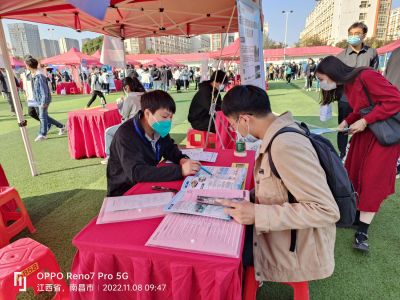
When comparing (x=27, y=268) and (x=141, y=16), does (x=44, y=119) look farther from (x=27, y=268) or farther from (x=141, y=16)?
(x=27, y=268)

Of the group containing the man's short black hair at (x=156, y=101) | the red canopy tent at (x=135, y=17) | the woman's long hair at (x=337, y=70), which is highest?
the red canopy tent at (x=135, y=17)

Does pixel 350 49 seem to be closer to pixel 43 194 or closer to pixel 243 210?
pixel 243 210

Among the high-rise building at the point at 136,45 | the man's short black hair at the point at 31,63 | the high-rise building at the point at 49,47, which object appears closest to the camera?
the man's short black hair at the point at 31,63

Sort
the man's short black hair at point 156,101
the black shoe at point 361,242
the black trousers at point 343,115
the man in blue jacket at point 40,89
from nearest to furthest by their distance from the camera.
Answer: the man's short black hair at point 156,101 → the black shoe at point 361,242 → the black trousers at point 343,115 → the man in blue jacket at point 40,89

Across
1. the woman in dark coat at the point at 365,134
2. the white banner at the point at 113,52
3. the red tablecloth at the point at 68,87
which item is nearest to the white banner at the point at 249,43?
the woman in dark coat at the point at 365,134

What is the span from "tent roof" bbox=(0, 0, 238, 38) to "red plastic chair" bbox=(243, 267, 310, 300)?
3.03 m

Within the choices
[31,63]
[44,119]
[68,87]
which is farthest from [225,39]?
[68,87]

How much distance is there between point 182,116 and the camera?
28.7 ft

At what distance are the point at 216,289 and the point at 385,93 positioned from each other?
183cm

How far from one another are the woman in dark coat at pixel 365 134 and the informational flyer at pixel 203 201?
1.25 meters

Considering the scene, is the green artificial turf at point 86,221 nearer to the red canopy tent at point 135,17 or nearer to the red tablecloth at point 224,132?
the red canopy tent at point 135,17

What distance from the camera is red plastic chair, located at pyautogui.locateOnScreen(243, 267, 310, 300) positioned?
51.5 inches

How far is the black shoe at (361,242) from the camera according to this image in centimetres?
222

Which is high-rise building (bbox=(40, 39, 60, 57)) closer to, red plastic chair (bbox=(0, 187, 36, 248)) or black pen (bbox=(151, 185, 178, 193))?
red plastic chair (bbox=(0, 187, 36, 248))
